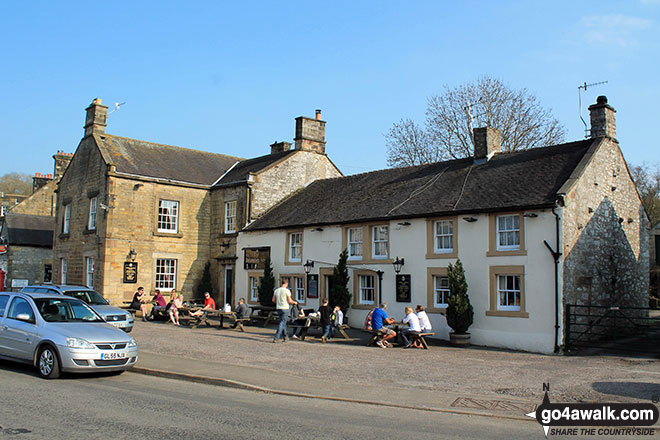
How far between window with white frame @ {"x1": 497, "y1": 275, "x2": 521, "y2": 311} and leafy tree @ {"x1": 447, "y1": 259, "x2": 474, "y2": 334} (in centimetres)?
106

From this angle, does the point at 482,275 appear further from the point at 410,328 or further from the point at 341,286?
the point at 341,286

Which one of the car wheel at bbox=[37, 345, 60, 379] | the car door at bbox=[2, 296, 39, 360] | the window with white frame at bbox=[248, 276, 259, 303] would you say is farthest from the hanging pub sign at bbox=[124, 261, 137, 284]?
the car wheel at bbox=[37, 345, 60, 379]

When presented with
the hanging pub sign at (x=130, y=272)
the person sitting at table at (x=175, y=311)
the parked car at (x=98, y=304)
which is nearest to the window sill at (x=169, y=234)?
the hanging pub sign at (x=130, y=272)

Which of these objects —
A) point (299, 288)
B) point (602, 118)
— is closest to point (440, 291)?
point (299, 288)

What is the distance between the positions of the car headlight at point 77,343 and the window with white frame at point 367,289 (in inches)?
542

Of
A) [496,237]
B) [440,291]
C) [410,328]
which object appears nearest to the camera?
[410,328]

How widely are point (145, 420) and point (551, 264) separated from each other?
45.6 feet

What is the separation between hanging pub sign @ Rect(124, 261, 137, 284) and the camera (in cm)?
2825

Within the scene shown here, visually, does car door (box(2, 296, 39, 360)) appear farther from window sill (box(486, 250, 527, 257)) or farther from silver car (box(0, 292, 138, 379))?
window sill (box(486, 250, 527, 257))

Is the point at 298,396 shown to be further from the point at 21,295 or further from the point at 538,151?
the point at 538,151

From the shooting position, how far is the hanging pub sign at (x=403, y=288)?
2162cm

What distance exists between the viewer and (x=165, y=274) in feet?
98.3

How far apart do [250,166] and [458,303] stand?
17.8 meters

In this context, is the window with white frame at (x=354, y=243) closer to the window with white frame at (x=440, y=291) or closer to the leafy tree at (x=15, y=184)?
the window with white frame at (x=440, y=291)
